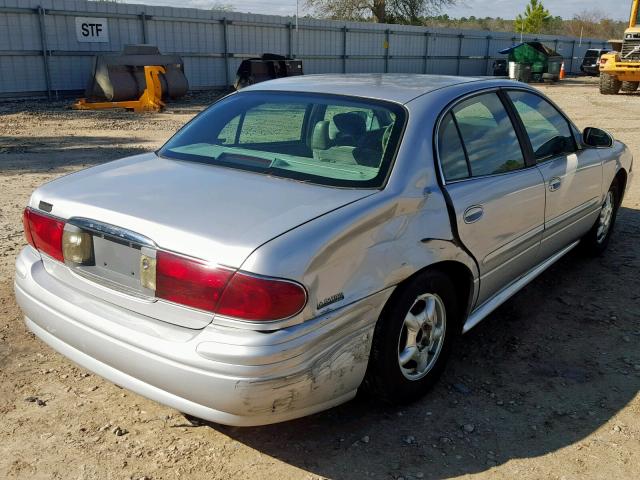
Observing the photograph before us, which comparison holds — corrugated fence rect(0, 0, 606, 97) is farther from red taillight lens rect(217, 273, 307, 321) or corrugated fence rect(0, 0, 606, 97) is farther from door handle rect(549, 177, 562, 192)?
red taillight lens rect(217, 273, 307, 321)

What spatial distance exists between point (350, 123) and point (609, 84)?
80.5 ft

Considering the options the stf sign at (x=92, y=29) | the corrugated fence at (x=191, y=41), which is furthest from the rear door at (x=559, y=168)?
the stf sign at (x=92, y=29)

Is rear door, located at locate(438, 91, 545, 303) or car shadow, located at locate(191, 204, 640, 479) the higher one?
rear door, located at locate(438, 91, 545, 303)

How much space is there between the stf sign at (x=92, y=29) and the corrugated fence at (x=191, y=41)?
0.10ft

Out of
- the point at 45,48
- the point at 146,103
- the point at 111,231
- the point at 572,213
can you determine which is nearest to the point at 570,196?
the point at 572,213

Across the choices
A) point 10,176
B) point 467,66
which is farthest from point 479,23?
point 10,176

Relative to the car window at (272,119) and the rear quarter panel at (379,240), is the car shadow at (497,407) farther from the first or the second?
the car window at (272,119)

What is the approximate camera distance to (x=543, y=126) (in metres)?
4.27

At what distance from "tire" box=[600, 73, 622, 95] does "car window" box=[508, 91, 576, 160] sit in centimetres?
2257

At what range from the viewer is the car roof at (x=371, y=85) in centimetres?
335

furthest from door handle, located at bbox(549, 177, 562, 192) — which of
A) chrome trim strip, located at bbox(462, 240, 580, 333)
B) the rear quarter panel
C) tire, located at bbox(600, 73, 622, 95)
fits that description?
tire, located at bbox(600, 73, 622, 95)

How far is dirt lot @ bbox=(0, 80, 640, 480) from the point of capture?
8.87ft

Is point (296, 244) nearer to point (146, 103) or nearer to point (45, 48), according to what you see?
point (146, 103)

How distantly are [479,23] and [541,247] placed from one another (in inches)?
4195
